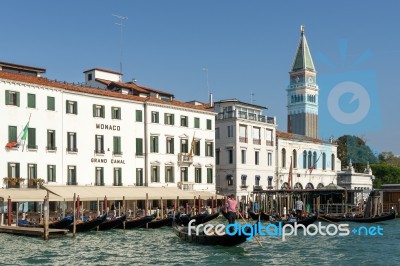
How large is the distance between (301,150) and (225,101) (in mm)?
8525

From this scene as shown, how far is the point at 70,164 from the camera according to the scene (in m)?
38.9

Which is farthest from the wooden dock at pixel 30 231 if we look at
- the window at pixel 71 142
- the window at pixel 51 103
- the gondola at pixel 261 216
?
the gondola at pixel 261 216

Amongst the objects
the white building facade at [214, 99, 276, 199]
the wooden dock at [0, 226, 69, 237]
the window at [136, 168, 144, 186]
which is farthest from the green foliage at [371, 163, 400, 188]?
the wooden dock at [0, 226, 69, 237]

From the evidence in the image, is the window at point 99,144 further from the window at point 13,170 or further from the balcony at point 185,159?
the balcony at point 185,159

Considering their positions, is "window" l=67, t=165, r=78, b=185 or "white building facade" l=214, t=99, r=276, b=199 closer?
"window" l=67, t=165, r=78, b=185

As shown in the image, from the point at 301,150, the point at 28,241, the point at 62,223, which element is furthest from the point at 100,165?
the point at 301,150

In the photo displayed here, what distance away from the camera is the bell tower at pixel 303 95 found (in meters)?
102

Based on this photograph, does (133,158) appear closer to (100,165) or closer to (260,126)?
(100,165)

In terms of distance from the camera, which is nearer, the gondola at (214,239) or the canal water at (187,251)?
the canal water at (187,251)

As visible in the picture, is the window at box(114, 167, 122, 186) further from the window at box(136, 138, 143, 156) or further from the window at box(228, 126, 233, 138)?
the window at box(228, 126, 233, 138)

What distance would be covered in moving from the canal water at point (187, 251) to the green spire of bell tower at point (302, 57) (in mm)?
75276

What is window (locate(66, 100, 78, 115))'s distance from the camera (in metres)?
39.2

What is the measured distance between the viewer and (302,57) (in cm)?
10488

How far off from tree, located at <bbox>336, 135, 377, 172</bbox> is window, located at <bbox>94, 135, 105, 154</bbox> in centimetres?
3835
